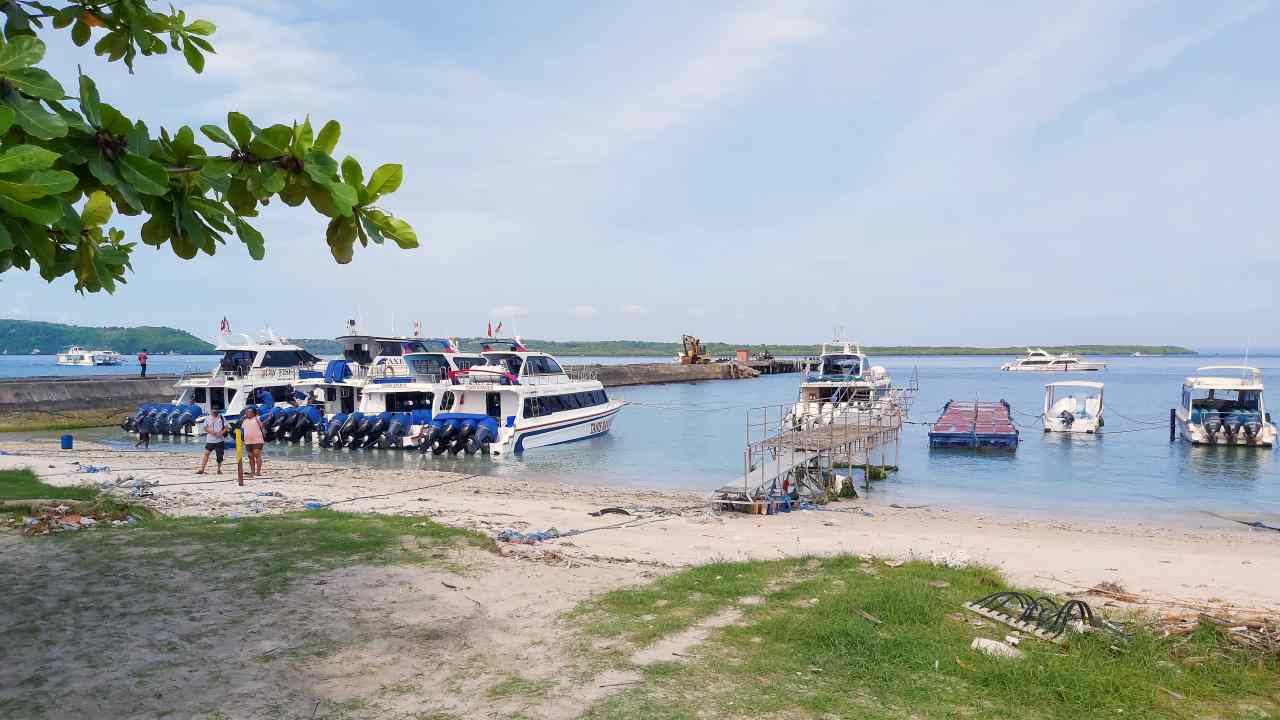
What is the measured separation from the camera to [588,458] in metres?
→ 30.8

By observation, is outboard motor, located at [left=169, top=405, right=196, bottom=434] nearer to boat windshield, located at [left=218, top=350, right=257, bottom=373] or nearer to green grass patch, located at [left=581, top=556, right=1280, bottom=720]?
boat windshield, located at [left=218, top=350, right=257, bottom=373]

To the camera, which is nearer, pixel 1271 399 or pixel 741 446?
pixel 741 446

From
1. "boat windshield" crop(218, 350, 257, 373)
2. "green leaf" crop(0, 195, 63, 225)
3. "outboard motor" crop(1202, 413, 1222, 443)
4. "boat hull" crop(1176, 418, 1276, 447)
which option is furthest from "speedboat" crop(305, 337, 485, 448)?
"outboard motor" crop(1202, 413, 1222, 443)

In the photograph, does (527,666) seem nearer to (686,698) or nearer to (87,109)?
(686,698)

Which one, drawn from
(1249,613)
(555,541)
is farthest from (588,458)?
Result: (1249,613)

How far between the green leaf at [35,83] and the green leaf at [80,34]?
1.83 m

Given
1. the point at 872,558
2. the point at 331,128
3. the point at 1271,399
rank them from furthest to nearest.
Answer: the point at 1271,399
the point at 872,558
the point at 331,128

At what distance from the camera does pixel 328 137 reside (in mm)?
3674

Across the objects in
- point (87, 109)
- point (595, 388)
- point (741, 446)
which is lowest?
point (741, 446)

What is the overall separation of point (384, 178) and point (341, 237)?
35 cm

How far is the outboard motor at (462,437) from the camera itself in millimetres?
29484

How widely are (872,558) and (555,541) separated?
180 inches

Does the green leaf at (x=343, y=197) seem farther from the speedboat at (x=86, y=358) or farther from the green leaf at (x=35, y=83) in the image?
the speedboat at (x=86, y=358)

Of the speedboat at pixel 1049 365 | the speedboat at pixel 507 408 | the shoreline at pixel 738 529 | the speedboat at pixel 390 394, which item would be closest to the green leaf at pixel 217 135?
the shoreline at pixel 738 529
